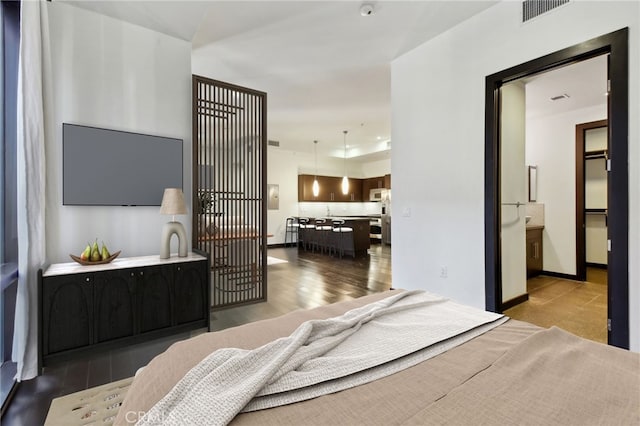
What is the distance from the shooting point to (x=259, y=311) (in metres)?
3.50

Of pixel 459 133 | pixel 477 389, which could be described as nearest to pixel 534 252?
pixel 459 133

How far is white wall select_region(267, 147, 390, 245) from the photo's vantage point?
920 centimetres

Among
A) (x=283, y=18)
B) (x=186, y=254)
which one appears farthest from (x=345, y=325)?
(x=283, y=18)

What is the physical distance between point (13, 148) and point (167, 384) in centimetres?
255

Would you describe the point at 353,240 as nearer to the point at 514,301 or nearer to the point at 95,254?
the point at 514,301

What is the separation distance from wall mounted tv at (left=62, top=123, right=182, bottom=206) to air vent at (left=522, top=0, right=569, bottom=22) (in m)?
3.55

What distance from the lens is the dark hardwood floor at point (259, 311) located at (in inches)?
76.2

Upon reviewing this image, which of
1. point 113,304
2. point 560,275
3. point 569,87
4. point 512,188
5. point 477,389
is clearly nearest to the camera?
point 477,389

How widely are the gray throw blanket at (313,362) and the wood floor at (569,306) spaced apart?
2.17 m

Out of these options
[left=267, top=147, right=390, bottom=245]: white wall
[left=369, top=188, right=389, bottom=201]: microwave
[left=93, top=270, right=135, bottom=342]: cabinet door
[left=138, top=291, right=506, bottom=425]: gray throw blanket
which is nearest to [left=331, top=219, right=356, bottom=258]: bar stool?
[left=267, top=147, right=390, bottom=245]: white wall

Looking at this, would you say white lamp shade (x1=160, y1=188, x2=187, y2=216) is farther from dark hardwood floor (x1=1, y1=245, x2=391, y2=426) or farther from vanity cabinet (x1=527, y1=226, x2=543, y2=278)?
vanity cabinet (x1=527, y1=226, x2=543, y2=278)

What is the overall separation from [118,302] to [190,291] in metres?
0.55

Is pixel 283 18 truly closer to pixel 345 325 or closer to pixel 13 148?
pixel 13 148

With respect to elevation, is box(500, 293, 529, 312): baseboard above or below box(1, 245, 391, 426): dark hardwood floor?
above
